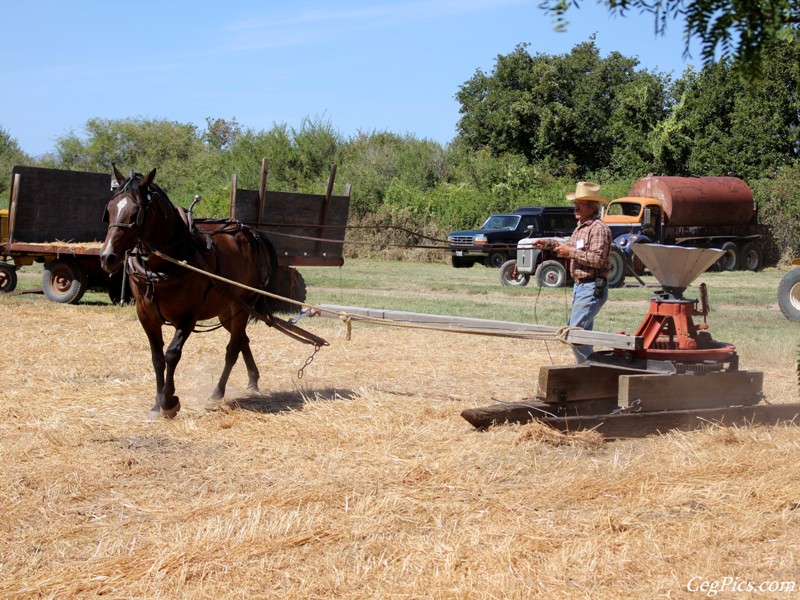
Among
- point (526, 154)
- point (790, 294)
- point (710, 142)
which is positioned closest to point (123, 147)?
point (526, 154)

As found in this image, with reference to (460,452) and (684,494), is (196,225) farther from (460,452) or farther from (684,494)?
(684,494)

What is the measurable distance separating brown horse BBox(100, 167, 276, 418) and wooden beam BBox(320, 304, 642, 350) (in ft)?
3.11

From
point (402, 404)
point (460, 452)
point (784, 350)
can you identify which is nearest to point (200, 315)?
point (402, 404)

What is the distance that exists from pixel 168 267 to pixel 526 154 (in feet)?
149

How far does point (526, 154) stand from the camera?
51125 mm

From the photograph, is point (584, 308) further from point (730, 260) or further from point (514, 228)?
point (730, 260)

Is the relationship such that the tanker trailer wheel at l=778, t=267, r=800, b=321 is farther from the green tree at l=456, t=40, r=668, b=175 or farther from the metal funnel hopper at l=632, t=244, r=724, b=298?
the green tree at l=456, t=40, r=668, b=175

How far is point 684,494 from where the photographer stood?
534 centimetres

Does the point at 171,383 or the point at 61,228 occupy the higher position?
the point at 61,228

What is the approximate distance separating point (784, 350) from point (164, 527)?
8.65 meters

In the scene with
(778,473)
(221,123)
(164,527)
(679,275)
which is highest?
(221,123)

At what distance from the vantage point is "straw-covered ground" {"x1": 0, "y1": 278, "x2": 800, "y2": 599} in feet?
13.5

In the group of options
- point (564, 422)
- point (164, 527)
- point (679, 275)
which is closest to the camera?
point (164, 527)

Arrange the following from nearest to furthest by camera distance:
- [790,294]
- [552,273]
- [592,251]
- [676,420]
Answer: [676,420]
[592,251]
[790,294]
[552,273]
